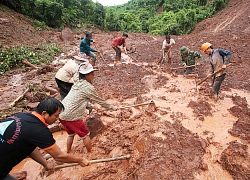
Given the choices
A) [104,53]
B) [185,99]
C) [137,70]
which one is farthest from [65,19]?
[185,99]

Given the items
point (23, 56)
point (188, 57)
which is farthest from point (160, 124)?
point (23, 56)

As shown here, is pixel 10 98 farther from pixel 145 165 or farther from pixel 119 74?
pixel 145 165

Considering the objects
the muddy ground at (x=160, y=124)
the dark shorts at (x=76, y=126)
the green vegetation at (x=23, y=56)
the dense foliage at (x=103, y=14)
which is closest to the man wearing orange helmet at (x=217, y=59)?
the muddy ground at (x=160, y=124)

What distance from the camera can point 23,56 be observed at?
302 inches

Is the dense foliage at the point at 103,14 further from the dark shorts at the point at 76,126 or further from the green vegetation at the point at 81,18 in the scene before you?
the dark shorts at the point at 76,126

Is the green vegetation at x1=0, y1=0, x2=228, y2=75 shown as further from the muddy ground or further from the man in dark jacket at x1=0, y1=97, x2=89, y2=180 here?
the man in dark jacket at x1=0, y1=97, x2=89, y2=180

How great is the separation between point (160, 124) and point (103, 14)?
20.1 m

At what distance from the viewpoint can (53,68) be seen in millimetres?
7305

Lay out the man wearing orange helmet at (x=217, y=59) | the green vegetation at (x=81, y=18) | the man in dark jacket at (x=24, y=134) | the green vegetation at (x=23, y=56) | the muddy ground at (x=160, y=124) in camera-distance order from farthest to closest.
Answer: the green vegetation at (x=81, y=18)
the green vegetation at (x=23, y=56)
the man wearing orange helmet at (x=217, y=59)
the muddy ground at (x=160, y=124)
the man in dark jacket at (x=24, y=134)

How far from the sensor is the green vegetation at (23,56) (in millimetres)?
7157

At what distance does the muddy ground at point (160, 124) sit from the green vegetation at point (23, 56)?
49 cm

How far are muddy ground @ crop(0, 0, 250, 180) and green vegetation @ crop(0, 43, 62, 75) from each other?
1.60 ft

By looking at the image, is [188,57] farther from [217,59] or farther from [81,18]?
[81,18]

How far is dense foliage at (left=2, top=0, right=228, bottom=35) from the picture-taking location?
13812 mm
